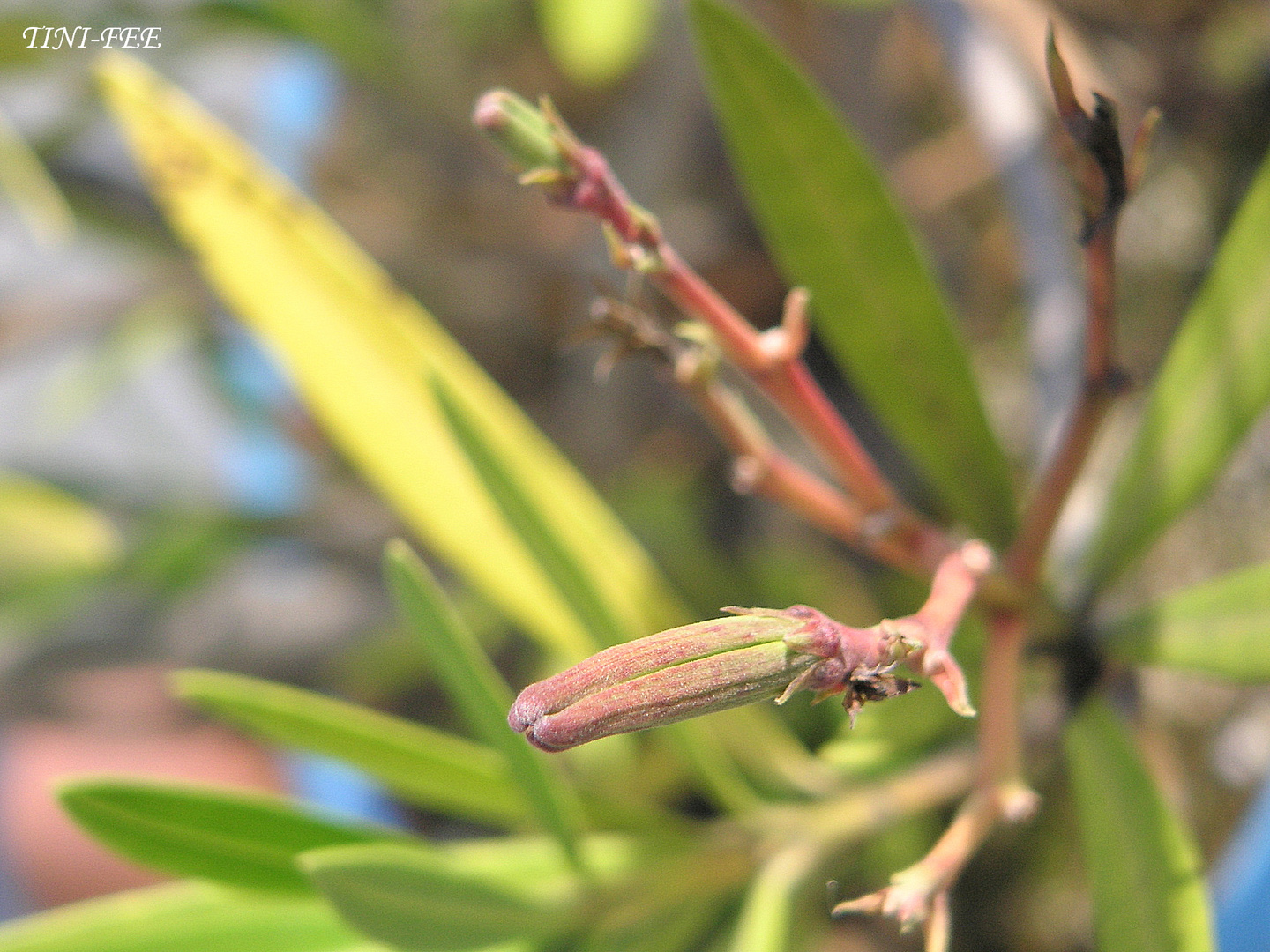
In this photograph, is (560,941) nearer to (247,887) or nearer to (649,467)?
(247,887)

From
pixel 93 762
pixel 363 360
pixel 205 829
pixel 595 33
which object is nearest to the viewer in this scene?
pixel 205 829

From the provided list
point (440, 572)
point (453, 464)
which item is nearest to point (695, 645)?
point (453, 464)

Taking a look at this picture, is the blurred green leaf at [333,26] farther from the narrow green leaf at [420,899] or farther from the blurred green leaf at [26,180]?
the narrow green leaf at [420,899]

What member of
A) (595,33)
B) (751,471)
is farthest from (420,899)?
(595,33)

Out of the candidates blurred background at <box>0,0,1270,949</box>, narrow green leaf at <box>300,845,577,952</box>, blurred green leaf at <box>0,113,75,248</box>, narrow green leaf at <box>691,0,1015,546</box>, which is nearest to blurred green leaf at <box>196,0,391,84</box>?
blurred background at <box>0,0,1270,949</box>

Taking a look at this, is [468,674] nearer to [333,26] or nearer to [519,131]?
[519,131]

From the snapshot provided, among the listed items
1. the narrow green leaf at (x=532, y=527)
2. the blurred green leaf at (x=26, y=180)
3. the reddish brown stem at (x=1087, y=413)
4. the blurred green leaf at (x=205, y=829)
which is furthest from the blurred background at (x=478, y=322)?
the blurred green leaf at (x=205, y=829)

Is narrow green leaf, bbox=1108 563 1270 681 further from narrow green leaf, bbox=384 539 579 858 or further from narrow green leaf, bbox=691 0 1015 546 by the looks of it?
narrow green leaf, bbox=384 539 579 858
